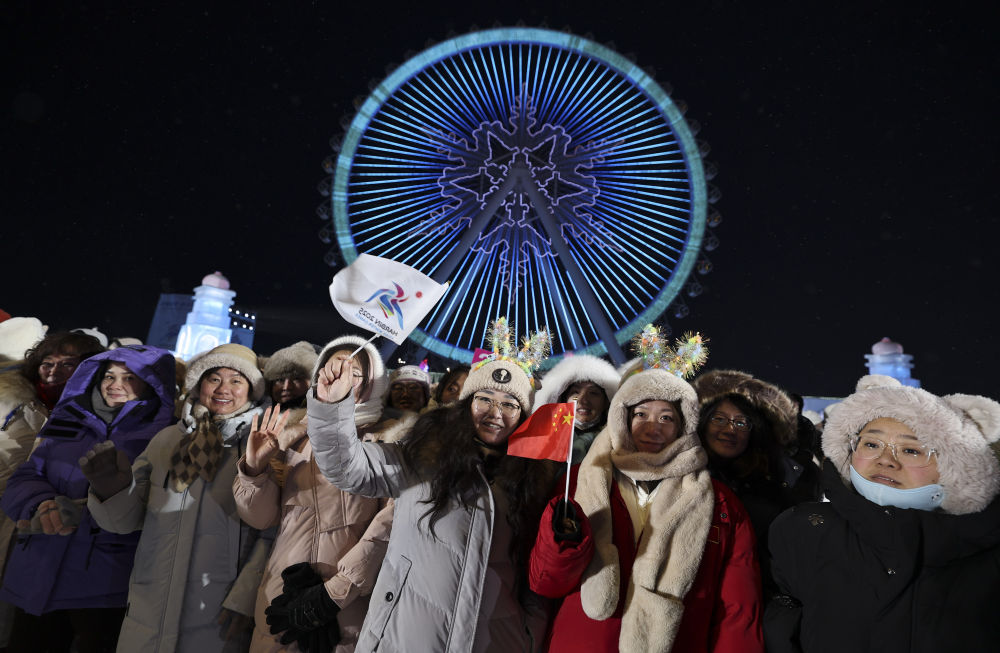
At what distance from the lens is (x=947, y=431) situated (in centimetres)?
230

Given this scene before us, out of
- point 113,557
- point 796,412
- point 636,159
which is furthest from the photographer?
point 636,159

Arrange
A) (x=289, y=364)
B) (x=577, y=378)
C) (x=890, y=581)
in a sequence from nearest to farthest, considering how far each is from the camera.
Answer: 1. (x=890, y=581)
2. (x=577, y=378)
3. (x=289, y=364)

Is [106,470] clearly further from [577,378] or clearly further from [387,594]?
[577,378]

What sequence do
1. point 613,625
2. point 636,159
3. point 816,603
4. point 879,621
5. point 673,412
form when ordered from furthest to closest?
point 636,159 < point 673,412 < point 613,625 < point 816,603 < point 879,621

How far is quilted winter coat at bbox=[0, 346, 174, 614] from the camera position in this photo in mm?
3207

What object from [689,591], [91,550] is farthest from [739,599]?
[91,550]

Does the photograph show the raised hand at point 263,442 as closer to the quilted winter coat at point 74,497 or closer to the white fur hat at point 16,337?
the quilted winter coat at point 74,497

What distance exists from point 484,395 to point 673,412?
36.9 inches

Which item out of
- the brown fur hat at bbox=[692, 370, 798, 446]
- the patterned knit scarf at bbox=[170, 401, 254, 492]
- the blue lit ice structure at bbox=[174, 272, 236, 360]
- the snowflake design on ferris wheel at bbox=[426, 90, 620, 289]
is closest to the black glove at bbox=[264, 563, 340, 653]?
the patterned knit scarf at bbox=[170, 401, 254, 492]

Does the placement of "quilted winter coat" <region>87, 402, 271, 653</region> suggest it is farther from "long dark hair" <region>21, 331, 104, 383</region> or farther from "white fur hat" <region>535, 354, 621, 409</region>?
"white fur hat" <region>535, 354, 621, 409</region>

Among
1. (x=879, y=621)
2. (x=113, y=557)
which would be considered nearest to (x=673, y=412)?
(x=879, y=621)

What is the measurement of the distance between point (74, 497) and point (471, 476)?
7.74ft

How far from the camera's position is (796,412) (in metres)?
3.56

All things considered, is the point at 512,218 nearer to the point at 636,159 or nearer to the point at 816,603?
the point at 636,159
